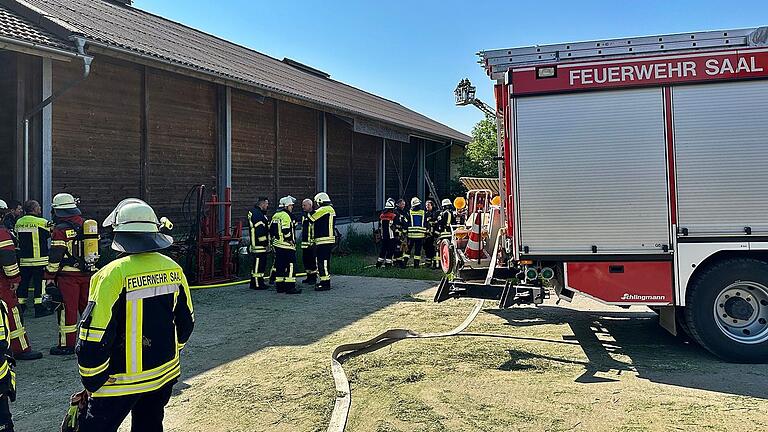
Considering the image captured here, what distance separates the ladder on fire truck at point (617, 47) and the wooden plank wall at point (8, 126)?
780cm

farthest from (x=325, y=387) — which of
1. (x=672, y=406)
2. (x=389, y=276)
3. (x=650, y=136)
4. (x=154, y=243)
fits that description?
(x=389, y=276)

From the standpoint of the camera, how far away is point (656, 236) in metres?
5.80

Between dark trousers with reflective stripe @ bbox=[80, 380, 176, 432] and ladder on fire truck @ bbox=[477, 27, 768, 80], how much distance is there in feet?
15.4

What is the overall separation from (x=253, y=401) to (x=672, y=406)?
3.28 meters

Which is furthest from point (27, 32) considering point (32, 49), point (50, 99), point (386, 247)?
point (386, 247)

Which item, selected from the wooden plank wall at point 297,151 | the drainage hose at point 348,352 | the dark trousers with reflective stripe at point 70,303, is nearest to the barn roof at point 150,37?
the wooden plank wall at point 297,151

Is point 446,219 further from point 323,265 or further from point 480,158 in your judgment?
point 480,158

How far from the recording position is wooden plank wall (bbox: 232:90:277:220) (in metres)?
13.8

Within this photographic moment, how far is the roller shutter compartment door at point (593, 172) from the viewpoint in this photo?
19.0ft

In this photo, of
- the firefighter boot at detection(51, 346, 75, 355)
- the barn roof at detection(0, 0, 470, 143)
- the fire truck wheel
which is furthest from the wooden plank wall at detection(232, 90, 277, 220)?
the fire truck wheel

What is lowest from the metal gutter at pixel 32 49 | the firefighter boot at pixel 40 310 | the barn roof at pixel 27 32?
the firefighter boot at pixel 40 310

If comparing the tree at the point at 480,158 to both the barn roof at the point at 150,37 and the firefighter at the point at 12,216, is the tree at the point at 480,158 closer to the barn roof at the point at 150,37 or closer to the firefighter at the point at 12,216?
the barn roof at the point at 150,37

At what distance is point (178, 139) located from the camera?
1227 centimetres

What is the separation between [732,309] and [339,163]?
1392cm
